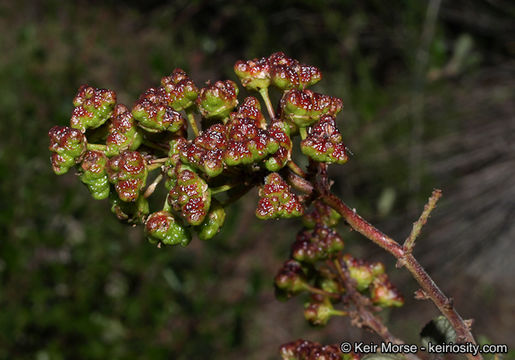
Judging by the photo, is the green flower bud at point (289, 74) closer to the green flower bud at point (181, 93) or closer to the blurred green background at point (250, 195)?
the green flower bud at point (181, 93)

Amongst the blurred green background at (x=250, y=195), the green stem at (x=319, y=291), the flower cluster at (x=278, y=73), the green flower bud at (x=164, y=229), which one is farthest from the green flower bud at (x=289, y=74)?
the blurred green background at (x=250, y=195)

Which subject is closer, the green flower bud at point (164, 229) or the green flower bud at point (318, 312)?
the green flower bud at point (164, 229)

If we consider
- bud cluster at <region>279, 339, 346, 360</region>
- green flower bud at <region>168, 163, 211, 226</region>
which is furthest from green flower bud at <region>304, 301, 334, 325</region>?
green flower bud at <region>168, 163, 211, 226</region>

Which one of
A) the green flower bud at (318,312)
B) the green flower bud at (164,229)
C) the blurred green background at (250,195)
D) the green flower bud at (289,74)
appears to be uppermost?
the blurred green background at (250,195)

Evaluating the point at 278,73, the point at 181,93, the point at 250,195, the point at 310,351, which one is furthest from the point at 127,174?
the point at 250,195

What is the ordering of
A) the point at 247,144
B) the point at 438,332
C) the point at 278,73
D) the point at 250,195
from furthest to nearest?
the point at 250,195 < the point at 438,332 < the point at 278,73 < the point at 247,144

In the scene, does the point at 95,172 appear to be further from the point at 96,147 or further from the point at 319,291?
the point at 319,291
